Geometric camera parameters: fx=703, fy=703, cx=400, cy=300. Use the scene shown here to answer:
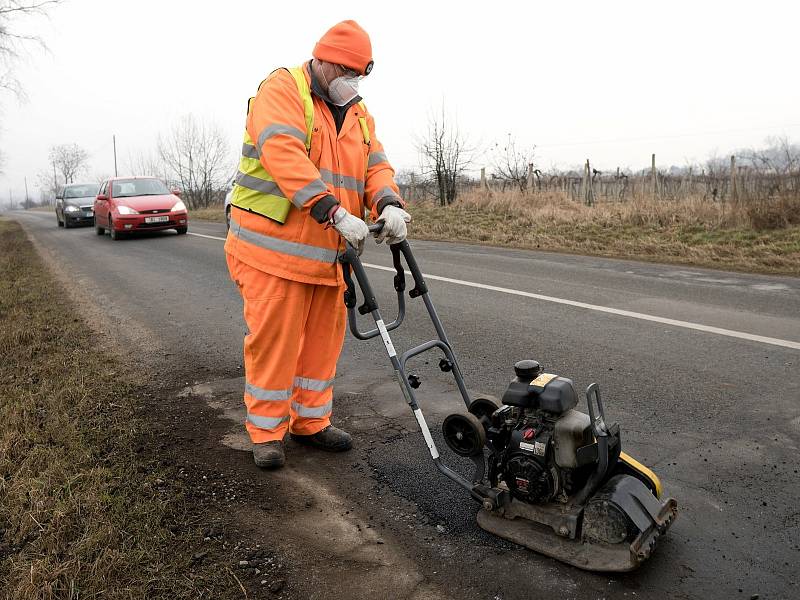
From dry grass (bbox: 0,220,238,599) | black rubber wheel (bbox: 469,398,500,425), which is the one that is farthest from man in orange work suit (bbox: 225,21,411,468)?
black rubber wheel (bbox: 469,398,500,425)

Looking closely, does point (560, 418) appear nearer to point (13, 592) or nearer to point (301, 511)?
point (301, 511)

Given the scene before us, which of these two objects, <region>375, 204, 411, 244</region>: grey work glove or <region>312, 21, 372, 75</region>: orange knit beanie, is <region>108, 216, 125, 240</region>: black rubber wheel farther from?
<region>375, 204, 411, 244</region>: grey work glove

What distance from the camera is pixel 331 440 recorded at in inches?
146

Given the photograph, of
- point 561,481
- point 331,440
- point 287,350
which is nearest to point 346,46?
point 287,350

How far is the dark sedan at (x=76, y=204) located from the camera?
2228 centimetres

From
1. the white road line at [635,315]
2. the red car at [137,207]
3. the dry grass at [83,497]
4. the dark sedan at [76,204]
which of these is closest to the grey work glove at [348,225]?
the dry grass at [83,497]

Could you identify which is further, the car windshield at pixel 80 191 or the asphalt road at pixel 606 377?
the car windshield at pixel 80 191

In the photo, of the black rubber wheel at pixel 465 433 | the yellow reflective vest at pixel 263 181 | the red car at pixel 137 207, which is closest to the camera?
the black rubber wheel at pixel 465 433

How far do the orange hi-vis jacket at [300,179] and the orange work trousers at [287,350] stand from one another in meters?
0.10

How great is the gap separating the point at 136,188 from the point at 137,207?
119cm

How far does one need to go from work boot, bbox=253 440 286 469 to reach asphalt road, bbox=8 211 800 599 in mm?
303

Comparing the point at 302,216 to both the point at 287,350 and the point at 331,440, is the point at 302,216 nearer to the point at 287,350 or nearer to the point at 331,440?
the point at 287,350

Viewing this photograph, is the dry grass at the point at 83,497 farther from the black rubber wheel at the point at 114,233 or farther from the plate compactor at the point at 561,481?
the black rubber wheel at the point at 114,233

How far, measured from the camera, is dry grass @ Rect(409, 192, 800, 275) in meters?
10.2
